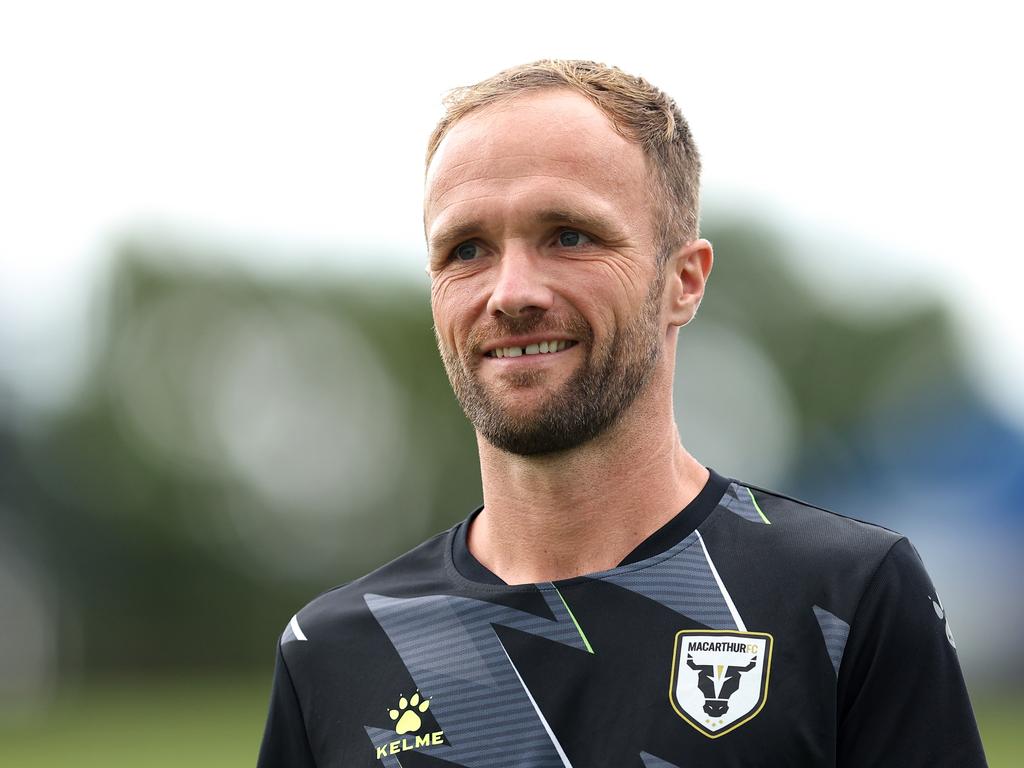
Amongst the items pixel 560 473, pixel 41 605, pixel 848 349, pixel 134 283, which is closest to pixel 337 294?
pixel 134 283

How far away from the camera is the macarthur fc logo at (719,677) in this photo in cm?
333

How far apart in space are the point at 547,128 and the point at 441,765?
65.6 inches

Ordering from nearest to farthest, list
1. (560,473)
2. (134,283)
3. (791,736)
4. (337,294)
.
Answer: (791,736) → (560,473) → (134,283) → (337,294)

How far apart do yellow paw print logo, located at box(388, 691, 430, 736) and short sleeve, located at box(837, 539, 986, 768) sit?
1.09 metres

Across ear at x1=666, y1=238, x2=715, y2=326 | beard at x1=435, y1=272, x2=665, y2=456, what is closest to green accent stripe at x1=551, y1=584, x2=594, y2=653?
beard at x1=435, y1=272, x2=665, y2=456

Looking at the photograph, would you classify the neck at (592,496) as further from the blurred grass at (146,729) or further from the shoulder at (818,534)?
the blurred grass at (146,729)

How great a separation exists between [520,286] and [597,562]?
0.76m

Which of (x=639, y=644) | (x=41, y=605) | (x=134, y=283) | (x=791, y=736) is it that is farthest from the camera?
(x=134, y=283)

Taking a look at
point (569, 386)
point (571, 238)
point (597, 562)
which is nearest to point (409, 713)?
point (597, 562)

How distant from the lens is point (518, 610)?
3.72 metres

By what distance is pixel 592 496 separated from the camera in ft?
12.4

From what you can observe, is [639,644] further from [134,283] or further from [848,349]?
[848,349]

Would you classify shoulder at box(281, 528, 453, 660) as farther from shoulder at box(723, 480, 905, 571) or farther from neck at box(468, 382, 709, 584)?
shoulder at box(723, 480, 905, 571)

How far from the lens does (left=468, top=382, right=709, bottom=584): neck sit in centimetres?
376
